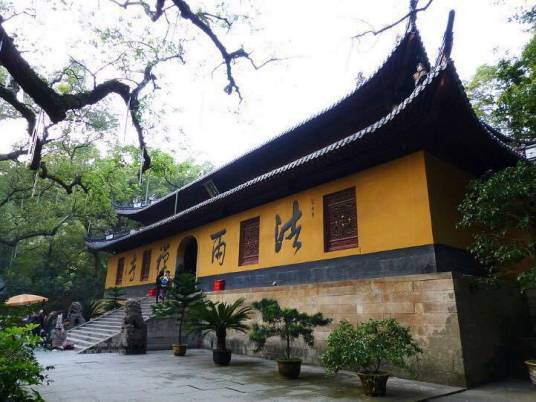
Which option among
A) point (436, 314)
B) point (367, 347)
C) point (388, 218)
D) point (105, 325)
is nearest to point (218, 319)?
point (367, 347)

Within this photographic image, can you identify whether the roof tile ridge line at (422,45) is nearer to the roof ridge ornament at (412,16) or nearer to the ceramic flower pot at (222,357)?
the roof ridge ornament at (412,16)

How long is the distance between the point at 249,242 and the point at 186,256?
6.16 metres

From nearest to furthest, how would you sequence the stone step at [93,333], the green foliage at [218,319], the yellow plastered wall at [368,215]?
the yellow plastered wall at [368,215], the green foliage at [218,319], the stone step at [93,333]

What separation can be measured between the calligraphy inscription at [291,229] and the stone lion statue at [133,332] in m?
4.18

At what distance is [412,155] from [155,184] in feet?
98.4

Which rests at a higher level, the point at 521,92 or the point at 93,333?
the point at 521,92

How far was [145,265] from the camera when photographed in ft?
56.7

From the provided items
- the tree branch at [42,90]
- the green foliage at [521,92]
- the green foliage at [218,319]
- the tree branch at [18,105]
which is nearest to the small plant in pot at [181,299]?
the green foliage at [218,319]

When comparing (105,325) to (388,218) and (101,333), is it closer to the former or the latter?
(101,333)

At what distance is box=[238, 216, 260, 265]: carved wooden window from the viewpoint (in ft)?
34.5

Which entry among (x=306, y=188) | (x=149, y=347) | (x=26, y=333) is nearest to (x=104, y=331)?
(x=149, y=347)

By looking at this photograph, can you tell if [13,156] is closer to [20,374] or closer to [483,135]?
[20,374]

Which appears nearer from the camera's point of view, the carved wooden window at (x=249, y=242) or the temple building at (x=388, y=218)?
the temple building at (x=388, y=218)

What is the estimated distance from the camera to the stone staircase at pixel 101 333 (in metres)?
10.1
